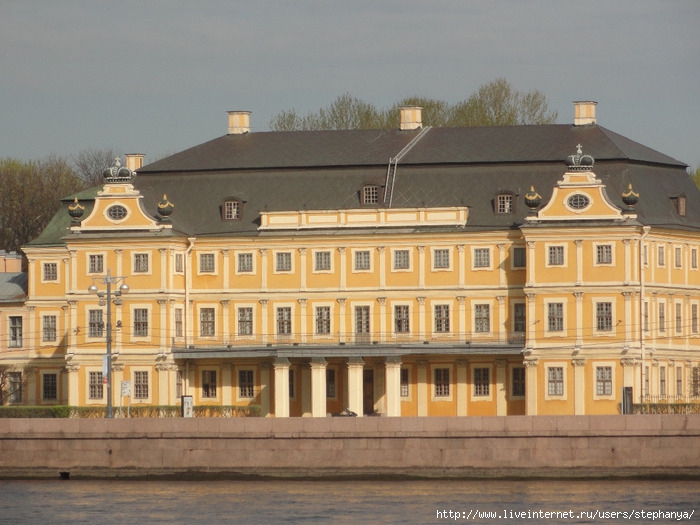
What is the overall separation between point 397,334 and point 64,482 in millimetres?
24929

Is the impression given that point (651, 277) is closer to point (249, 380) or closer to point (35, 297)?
point (249, 380)

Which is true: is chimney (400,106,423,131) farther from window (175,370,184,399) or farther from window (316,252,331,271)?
window (175,370,184,399)

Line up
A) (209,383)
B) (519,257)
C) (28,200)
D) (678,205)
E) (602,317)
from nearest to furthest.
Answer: (602,317) < (519,257) < (678,205) < (209,383) < (28,200)

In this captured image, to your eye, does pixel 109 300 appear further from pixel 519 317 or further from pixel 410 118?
pixel 410 118

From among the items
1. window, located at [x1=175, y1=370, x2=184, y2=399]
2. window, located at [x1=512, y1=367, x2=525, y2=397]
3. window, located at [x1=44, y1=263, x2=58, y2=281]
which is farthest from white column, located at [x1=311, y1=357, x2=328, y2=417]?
window, located at [x1=44, y1=263, x2=58, y2=281]


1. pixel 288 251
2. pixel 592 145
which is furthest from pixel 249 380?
pixel 592 145

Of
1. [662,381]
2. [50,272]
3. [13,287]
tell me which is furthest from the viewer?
[13,287]

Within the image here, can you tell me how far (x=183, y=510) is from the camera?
90750mm

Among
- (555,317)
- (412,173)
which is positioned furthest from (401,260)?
(555,317)

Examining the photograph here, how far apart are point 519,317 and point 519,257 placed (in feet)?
9.49

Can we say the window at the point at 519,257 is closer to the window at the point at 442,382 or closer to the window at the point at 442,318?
the window at the point at 442,318

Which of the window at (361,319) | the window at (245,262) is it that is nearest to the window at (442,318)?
the window at (361,319)

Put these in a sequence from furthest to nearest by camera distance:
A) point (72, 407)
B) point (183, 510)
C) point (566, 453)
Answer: point (72, 407)
point (566, 453)
point (183, 510)

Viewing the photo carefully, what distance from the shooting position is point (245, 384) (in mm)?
123250
